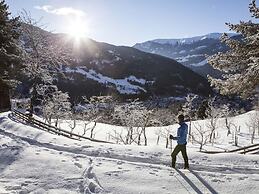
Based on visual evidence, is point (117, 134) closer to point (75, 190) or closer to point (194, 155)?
point (194, 155)

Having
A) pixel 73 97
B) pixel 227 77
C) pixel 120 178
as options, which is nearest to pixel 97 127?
pixel 227 77

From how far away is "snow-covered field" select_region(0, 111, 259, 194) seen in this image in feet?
37.1

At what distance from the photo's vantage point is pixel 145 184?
11.6m

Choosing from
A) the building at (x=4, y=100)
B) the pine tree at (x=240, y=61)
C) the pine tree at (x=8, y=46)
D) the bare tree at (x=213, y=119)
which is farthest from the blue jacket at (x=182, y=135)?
the bare tree at (x=213, y=119)

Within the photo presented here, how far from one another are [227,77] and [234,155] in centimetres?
528

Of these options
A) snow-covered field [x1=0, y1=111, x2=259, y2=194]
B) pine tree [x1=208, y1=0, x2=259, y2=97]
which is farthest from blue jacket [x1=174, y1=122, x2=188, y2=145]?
pine tree [x1=208, y1=0, x2=259, y2=97]

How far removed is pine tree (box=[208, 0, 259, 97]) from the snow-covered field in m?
4.59

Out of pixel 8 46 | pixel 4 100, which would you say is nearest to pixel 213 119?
pixel 4 100

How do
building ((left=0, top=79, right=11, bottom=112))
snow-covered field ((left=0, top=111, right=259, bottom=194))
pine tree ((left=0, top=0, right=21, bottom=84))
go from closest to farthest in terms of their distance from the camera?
1. snow-covered field ((left=0, top=111, right=259, bottom=194))
2. pine tree ((left=0, top=0, right=21, bottom=84))
3. building ((left=0, top=79, right=11, bottom=112))

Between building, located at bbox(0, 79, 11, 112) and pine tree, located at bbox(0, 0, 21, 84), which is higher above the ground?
pine tree, located at bbox(0, 0, 21, 84)

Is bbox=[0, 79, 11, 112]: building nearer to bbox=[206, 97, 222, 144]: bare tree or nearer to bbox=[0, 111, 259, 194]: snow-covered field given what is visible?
bbox=[0, 111, 259, 194]: snow-covered field

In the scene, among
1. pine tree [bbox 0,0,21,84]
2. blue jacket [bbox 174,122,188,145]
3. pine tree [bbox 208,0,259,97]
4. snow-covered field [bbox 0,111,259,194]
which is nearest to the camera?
snow-covered field [bbox 0,111,259,194]

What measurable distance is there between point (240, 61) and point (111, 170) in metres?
9.77

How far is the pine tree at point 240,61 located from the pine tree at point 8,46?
1734 cm
